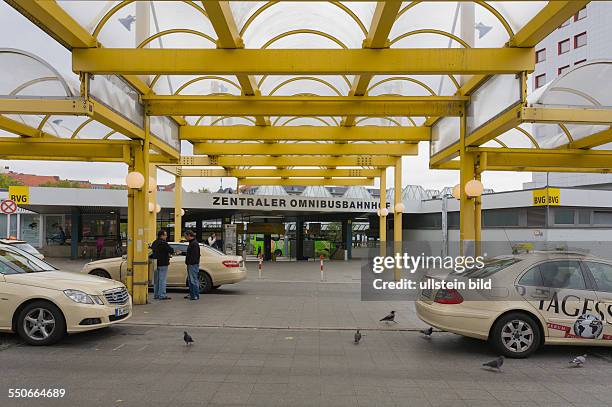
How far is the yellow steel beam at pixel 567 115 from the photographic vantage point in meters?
9.18

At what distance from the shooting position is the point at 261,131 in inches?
655

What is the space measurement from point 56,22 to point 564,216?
30.6 metres

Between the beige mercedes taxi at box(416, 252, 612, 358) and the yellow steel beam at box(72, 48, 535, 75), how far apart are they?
146 inches

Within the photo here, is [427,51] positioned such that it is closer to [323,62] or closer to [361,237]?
[323,62]

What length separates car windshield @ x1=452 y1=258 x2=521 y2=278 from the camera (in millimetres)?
7750

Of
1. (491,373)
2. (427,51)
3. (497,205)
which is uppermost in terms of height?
(427,51)

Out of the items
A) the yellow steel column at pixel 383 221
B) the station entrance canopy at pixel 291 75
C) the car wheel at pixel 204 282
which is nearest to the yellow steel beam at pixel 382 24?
the station entrance canopy at pixel 291 75

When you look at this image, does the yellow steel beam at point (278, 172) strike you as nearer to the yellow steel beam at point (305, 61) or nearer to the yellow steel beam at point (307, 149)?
the yellow steel beam at point (307, 149)

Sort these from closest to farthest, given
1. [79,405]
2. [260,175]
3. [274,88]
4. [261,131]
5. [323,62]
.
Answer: [79,405]
[323,62]
[274,88]
[261,131]
[260,175]

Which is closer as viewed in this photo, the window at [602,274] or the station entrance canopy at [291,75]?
the window at [602,274]

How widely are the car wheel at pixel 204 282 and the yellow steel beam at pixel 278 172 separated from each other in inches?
454

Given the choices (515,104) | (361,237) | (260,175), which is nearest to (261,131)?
(515,104)

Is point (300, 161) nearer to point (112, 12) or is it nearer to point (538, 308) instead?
point (112, 12)

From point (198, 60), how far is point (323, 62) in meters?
2.19
